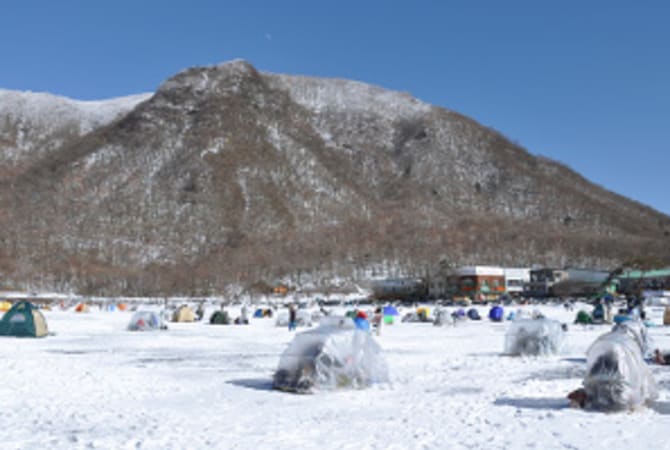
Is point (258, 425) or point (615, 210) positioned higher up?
point (615, 210)

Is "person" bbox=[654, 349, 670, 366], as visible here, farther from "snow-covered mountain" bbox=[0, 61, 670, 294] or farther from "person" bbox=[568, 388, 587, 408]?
"snow-covered mountain" bbox=[0, 61, 670, 294]

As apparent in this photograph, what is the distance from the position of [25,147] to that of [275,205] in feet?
236

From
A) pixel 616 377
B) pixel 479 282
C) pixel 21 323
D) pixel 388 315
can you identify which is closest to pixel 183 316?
pixel 388 315

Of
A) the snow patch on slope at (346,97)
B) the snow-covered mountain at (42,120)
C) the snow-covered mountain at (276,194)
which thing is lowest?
the snow-covered mountain at (276,194)

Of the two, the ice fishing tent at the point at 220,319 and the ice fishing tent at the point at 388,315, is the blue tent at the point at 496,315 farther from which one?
the ice fishing tent at the point at 220,319

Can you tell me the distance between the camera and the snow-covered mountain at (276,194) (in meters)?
109

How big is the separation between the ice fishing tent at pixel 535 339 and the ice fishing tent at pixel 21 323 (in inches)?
698

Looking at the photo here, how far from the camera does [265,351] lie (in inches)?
837

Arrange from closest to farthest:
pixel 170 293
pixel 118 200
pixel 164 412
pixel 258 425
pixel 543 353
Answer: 1. pixel 258 425
2. pixel 164 412
3. pixel 543 353
4. pixel 170 293
5. pixel 118 200

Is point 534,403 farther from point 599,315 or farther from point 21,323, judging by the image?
point 599,315

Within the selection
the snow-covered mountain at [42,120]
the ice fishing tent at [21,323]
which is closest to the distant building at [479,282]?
the ice fishing tent at [21,323]

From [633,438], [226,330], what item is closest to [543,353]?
[633,438]

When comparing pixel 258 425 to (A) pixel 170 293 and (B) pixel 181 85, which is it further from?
(B) pixel 181 85

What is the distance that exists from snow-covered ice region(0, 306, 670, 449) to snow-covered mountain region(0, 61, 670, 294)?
8063 centimetres
